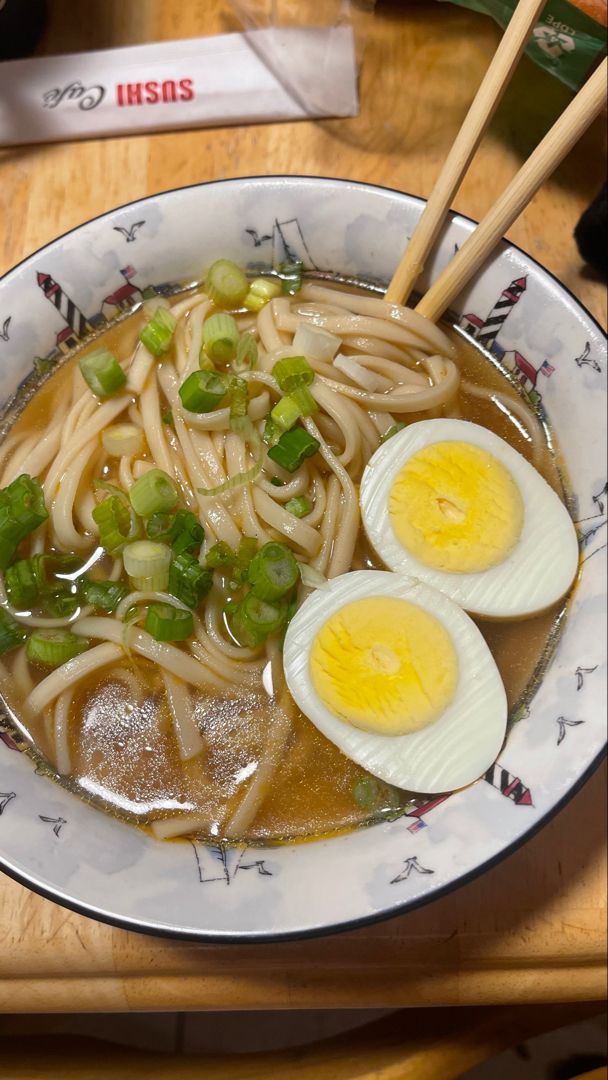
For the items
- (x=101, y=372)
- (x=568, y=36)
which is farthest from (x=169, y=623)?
(x=568, y=36)

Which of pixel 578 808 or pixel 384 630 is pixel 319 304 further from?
pixel 578 808

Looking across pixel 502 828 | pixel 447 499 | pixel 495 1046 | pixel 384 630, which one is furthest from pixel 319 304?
pixel 495 1046

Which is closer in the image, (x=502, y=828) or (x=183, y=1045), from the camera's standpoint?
(x=502, y=828)

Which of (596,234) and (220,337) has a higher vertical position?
(596,234)

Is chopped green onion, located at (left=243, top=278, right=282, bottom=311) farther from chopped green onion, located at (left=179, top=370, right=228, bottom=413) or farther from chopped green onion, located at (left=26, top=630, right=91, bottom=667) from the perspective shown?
chopped green onion, located at (left=26, top=630, right=91, bottom=667)

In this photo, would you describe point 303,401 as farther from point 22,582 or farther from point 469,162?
point 22,582

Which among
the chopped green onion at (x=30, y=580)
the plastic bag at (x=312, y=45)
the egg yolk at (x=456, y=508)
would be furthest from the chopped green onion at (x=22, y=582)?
the plastic bag at (x=312, y=45)

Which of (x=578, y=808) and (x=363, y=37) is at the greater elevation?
(x=363, y=37)
